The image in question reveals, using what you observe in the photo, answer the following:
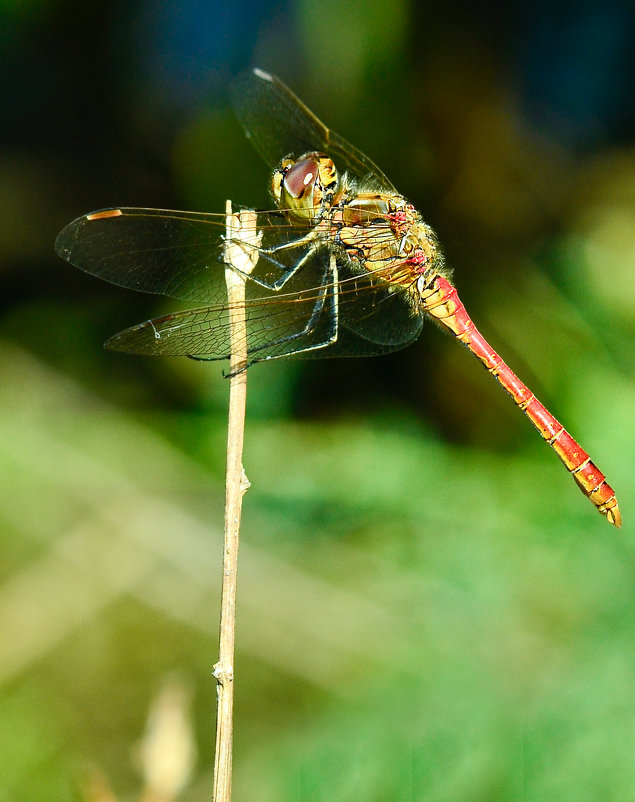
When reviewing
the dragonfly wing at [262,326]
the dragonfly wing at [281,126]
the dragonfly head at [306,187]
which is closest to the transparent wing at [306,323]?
the dragonfly wing at [262,326]

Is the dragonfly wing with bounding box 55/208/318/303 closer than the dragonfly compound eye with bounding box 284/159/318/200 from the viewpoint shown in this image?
Yes

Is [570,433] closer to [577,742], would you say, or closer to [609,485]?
[609,485]

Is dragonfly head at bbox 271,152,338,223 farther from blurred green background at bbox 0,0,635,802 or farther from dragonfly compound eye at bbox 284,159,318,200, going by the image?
blurred green background at bbox 0,0,635,802

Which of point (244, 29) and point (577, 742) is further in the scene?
point (244, 29)

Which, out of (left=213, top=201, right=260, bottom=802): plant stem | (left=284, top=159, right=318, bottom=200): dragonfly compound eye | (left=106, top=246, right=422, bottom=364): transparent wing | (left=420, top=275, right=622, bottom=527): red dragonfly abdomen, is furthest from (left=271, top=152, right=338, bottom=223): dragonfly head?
(left=420, top=275, right=622, bottom=527): red dragonfly abdomen

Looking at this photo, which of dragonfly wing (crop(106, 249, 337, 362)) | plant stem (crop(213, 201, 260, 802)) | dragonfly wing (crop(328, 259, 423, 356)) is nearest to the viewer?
plant stem (crop(213, 201, 260, 802))

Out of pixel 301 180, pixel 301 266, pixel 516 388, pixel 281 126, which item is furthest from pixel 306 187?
pixel 516 388

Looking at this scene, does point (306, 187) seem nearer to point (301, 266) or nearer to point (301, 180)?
point (301, 180)

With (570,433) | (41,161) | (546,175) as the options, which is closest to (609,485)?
(570,433)
